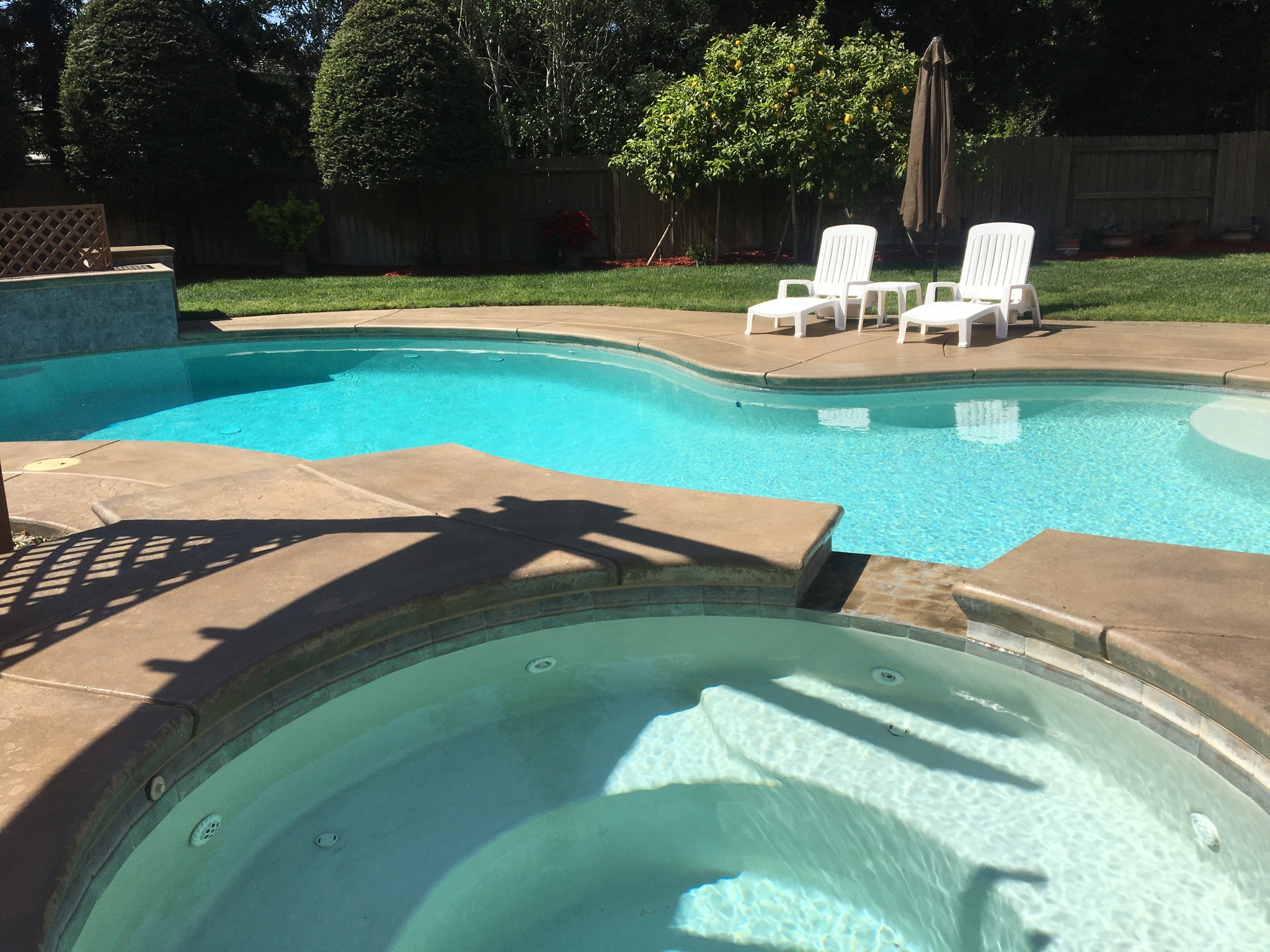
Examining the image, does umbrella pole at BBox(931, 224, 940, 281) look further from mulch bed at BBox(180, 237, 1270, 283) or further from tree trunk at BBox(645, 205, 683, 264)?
tree trunk at BBox(645, 205, 683, 264)

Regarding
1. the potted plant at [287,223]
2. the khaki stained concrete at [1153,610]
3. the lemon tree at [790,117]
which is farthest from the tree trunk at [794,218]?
the khaki stained concrete at [1153,610]

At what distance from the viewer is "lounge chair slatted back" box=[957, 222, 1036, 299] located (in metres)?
8.51

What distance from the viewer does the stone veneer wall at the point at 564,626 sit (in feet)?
7.48

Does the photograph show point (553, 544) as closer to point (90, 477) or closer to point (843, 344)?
point (90, 477)

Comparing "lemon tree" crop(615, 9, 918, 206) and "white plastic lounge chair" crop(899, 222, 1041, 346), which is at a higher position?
"lemon tree" crop(615, 9, 918, 206)

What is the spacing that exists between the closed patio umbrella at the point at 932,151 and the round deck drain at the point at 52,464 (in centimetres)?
706

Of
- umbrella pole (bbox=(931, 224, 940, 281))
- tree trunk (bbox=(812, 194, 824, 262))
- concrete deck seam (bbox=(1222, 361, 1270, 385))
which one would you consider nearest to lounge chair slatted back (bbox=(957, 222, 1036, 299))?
umbrella pole (bbox=(931, 224, 940, 281))

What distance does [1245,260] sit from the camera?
42.0ft

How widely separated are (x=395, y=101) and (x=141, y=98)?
153 inches

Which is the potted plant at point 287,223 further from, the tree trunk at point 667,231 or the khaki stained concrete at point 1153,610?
the khaki stained concrete at point 1153,610

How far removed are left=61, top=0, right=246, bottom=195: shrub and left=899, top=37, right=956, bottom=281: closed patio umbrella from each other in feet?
36.6

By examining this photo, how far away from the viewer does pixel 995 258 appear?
28.6ft

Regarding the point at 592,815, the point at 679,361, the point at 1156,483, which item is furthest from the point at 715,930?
the point at 679,361

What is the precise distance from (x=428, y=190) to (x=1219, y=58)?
15.1 meters
